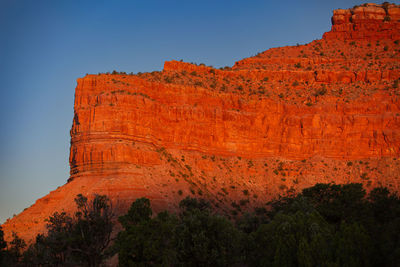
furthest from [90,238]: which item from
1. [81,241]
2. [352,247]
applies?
[352,247]

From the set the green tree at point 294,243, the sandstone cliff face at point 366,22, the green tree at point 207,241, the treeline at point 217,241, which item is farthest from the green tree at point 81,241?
the sandstone cliff face at point 366,22

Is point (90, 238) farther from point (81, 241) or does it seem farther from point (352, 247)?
point (352, 247)

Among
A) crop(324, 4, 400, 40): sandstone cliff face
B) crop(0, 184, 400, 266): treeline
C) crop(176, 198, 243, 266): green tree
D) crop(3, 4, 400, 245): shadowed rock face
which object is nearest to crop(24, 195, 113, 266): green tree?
crop(0, 184, 400, 266): treeline

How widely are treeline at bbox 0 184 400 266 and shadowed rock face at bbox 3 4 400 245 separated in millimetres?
8671

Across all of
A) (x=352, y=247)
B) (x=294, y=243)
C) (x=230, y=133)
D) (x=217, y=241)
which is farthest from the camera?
(x=230, y=133)

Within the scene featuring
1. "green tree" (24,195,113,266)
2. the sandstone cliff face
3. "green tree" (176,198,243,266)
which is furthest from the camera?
the sandstone cliff face

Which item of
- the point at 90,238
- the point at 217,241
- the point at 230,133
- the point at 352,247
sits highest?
the point at 230,133

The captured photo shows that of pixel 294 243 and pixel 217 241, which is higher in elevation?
pixel 217 241

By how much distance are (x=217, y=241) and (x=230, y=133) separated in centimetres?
3464

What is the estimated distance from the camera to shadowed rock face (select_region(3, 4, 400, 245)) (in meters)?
53.1

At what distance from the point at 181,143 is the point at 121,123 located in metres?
11.0

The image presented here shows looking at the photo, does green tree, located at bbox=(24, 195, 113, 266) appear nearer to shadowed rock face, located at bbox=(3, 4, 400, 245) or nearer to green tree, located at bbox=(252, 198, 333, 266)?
shadowed rock face, located at bbox=(3, 4, 400, 245)

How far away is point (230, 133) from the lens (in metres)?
68.8

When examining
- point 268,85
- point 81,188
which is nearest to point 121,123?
point 81,188
